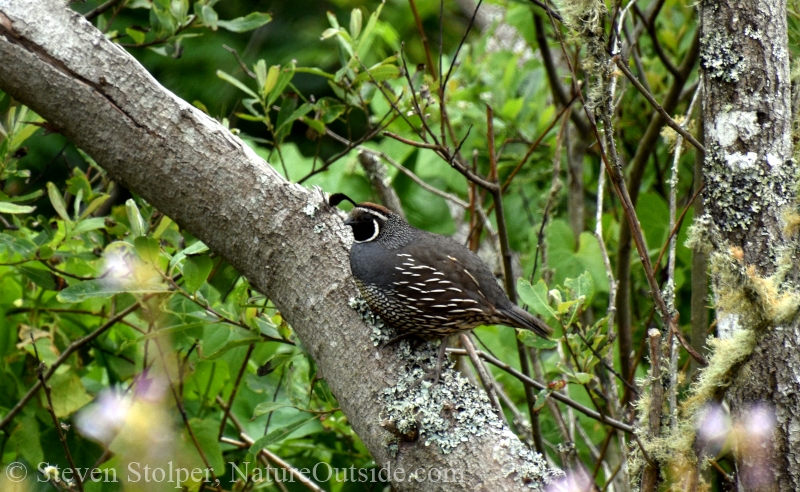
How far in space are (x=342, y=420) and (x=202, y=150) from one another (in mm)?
1286

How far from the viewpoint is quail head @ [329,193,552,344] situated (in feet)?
7.77

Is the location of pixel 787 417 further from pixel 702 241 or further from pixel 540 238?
pixel 540 238

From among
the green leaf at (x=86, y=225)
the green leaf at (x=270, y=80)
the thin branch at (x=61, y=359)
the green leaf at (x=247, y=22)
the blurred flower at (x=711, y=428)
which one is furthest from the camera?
the green leaf at (x=247, y=22)

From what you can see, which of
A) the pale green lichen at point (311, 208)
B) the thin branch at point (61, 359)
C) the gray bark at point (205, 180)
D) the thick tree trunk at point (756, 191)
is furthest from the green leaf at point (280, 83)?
the thick tree trunk at point (756, 191)

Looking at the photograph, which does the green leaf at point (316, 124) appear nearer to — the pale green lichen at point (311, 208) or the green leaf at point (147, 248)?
the pale green lichen at point (311, 208)

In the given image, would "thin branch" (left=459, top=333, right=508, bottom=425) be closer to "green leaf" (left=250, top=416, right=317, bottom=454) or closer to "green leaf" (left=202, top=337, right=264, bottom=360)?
"green leaf" (left=250, top=416, right=317, bottom=454)

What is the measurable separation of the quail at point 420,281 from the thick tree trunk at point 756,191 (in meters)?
0.82

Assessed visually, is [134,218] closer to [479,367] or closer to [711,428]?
[479,367]

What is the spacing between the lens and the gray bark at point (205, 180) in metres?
2.26

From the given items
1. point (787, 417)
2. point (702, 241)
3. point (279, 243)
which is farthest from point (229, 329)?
point (787, 417)

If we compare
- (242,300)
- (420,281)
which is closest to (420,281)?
(420,281)

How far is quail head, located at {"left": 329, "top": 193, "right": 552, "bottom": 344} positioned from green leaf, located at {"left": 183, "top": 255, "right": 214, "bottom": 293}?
17.1 inches

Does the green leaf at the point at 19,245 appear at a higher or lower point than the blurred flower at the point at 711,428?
lower

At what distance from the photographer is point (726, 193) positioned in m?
1.88
